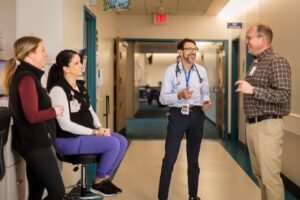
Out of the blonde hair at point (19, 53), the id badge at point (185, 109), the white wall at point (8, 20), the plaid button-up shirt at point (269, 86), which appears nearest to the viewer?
the blonde hair at point (19, 53)

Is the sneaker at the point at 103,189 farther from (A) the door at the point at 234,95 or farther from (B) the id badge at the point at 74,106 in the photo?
(A) the door at the point at 234,95

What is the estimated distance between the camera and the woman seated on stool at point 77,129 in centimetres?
287

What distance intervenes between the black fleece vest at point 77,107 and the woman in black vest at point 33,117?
1.12 feet

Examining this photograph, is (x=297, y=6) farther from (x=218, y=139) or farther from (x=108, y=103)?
(x=218, y=139)

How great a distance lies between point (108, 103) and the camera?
20.6 feet

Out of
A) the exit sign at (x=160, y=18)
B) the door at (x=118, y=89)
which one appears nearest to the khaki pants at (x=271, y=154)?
the door at (x=118, y=89)

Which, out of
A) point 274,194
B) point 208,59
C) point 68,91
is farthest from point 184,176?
point 208,59

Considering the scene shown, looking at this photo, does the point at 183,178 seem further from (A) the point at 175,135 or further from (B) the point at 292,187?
(A) the point at 175,135

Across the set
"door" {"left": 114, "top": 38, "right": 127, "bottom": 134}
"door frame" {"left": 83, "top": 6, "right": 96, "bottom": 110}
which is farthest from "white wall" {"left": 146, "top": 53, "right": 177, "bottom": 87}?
"door frame" {"left": 83, "top": 6, "right": 96, "bottom": 110}

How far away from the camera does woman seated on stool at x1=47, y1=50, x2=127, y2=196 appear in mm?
2869

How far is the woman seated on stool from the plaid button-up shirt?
43.8 inches

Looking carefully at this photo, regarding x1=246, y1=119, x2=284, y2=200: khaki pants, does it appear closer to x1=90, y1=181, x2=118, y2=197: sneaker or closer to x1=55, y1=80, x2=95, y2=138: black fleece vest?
x1=90, y1=181, x2=118, y2=197: sneaker

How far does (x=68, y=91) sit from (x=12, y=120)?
0.53m

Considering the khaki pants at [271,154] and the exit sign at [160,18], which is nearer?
the khaki pants at [271,154]
